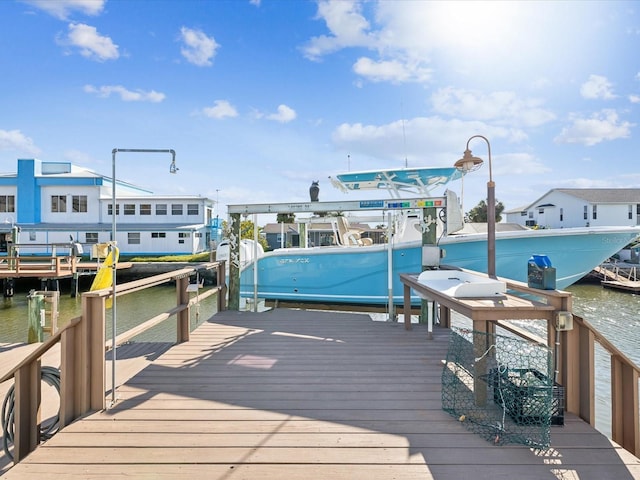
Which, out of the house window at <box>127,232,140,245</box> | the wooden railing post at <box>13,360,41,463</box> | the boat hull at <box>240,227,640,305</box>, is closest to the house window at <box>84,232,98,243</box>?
the house window at <box>127,232,140,245</box>

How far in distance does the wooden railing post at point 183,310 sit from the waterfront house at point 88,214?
65.7ft

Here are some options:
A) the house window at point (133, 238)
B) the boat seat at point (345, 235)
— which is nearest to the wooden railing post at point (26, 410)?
the boat seat at point (345, 235)

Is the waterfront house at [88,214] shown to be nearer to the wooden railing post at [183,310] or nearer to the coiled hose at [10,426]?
the wooden railing post at [183,310]

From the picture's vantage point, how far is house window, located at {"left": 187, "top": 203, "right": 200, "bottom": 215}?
81.7 ft

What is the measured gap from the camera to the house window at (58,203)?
2439 centimetres

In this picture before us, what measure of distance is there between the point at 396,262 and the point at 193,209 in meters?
20.8

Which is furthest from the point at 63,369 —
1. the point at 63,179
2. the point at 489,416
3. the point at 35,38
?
the point at 63,179

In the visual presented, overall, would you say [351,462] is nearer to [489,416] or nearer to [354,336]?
[489,416]

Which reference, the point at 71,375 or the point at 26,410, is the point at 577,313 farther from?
the point at 26,410

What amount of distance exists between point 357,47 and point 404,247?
716cm

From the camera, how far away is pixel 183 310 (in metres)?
4.26

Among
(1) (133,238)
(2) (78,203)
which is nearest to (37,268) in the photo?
(1) (133,238)

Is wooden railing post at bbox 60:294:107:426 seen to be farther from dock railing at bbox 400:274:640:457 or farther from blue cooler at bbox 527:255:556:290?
blue cooler at bbox 527:255:556:290

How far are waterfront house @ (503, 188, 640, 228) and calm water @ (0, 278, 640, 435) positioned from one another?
43.9 ft
